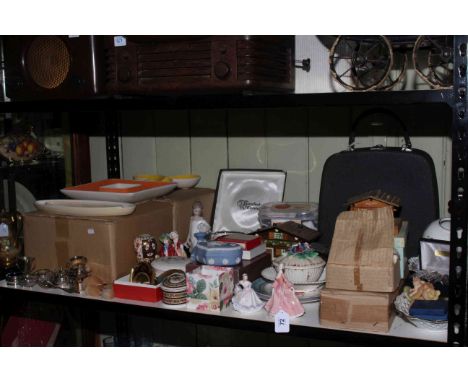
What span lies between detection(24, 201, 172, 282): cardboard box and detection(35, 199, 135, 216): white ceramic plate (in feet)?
0.05

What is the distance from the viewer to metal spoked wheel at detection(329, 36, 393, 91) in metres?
1.20

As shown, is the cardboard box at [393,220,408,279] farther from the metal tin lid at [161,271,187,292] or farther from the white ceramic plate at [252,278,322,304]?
the metal tin lid at [161,271,187,292]

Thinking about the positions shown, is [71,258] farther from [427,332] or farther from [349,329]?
[427,332]

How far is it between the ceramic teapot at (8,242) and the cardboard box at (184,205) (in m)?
0.39

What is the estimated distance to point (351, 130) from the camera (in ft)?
5.05

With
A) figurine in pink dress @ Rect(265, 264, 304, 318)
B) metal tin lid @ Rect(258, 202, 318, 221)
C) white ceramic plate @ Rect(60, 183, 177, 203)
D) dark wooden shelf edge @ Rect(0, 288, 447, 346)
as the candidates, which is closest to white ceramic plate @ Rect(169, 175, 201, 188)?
white ceramic plate @ Rect(60, 183, 177, 203)

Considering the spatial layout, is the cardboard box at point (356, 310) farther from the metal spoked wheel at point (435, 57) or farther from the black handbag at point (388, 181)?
the metal spoked wheel at point (435, 57)

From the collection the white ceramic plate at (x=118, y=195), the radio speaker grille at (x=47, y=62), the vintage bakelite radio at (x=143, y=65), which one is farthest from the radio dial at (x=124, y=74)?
the white ceramic plate at (x=118, y=195)

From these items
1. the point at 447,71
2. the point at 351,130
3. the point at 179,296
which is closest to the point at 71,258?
Result: the point at 179,296

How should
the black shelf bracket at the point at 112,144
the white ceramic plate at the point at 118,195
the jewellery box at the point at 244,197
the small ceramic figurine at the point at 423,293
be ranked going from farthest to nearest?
the black shelf bracket at the point at 112,144, the jewellery box at the point at 244,197, the white ceramic plate at the point at 118,195, the small ceramic figurine at the point at 423,293

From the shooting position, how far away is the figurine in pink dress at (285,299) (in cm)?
121

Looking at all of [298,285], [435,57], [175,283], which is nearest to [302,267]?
[298,285]

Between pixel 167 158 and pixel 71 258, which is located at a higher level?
pixel 167 158
